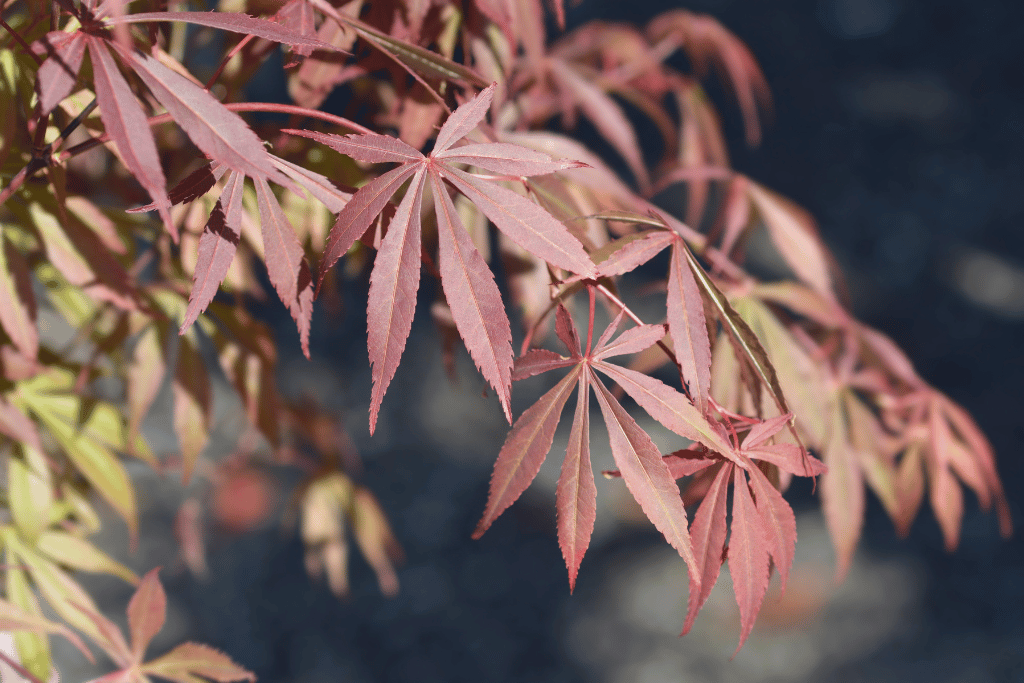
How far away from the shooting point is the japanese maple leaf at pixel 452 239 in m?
0.28

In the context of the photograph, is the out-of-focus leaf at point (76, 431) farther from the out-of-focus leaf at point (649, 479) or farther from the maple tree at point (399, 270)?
the out-of-focus leaf at point (649, 479)

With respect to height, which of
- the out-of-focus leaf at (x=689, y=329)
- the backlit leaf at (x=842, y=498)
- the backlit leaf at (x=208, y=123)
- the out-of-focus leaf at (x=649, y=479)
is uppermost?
the backlit leaf at (x=208, y=123)

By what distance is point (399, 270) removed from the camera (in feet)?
0.94

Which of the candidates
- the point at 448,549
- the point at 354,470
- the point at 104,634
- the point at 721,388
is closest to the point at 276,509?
the point at 354,470

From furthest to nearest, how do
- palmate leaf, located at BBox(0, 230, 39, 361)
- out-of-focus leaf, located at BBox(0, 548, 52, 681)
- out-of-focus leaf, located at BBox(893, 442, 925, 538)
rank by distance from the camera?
1. out-of-focus leaf, located at BBox(893, 442, 925, 538)
2. out-of-focus leaf, located at BBox(0, 548, 52, 681)
3. palmate leaf, located at BBox(0, 230, 39, 361)

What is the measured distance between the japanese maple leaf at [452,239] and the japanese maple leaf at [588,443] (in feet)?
0.14

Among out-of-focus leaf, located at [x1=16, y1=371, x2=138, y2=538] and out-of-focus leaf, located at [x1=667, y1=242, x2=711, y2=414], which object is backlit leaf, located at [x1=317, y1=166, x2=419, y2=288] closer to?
out-of-focus leaf, located at [x1=667, y1=242, x2=711, y2=414]

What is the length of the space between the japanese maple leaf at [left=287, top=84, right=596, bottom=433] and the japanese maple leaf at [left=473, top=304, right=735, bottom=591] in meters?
0.04

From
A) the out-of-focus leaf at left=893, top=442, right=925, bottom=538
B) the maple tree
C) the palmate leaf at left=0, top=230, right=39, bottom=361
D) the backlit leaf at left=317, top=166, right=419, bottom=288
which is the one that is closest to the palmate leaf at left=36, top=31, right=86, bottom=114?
the maple tree

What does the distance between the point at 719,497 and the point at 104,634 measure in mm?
421

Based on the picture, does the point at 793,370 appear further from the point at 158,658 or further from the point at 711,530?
the point at 158,658

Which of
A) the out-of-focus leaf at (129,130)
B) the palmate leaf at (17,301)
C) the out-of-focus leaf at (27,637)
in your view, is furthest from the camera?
the out-of-focus leaf at (27,637)

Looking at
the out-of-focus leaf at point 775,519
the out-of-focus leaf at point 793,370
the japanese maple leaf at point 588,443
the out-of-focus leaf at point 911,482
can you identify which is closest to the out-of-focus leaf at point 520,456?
the japanese maple leaf at point 588,443

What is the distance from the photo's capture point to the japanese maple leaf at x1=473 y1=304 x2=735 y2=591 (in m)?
0.30
